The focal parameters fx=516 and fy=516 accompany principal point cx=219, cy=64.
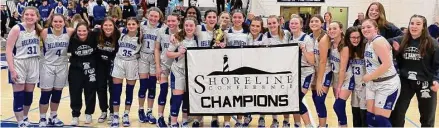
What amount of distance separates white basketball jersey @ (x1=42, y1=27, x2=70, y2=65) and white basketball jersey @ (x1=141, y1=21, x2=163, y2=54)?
0.93 meters

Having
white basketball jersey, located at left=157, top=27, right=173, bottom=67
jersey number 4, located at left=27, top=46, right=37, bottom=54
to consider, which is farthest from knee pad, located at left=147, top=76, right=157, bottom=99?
jersey number 4, located at left=27, top=46, right=37, bottom=54

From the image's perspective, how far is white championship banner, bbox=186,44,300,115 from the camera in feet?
19.9

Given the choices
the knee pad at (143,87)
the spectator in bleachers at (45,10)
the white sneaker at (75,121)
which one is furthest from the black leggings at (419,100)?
the spectator in bleachers at (45,10)

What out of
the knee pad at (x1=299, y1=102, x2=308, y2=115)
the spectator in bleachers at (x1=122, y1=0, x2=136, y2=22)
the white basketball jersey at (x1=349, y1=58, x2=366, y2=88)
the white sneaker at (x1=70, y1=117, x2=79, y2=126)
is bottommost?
the white sneaker at (x1=70, y1=117, x2=79, y2=126)

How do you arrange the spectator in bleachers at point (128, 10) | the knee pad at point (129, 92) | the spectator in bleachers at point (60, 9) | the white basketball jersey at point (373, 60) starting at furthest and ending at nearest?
the spectator in bleachers at point (60, 9), the spectator in bleachers at point (128, 10), the knee pad at point (129, 92), the white basketball jersey at point (373, 60)

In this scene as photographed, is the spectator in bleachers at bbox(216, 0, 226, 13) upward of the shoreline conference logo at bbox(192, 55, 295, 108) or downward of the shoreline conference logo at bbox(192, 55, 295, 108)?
upward

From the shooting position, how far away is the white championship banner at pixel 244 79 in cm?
607

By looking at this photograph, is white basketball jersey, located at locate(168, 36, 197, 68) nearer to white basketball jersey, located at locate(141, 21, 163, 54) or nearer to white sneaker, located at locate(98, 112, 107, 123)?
white basketball jersey, located at locate(141, 21, 163, 54)

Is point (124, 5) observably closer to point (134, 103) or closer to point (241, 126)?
point (134, 103)

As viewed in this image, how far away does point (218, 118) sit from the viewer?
7141 millimetres

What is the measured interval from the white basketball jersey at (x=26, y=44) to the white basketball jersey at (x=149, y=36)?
129 centimetres

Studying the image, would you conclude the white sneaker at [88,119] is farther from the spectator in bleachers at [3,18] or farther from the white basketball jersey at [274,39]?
the spectator in bleachers at [3,18]

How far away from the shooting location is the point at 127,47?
Answer: 21.2ft

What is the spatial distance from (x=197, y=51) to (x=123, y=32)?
1082mm
